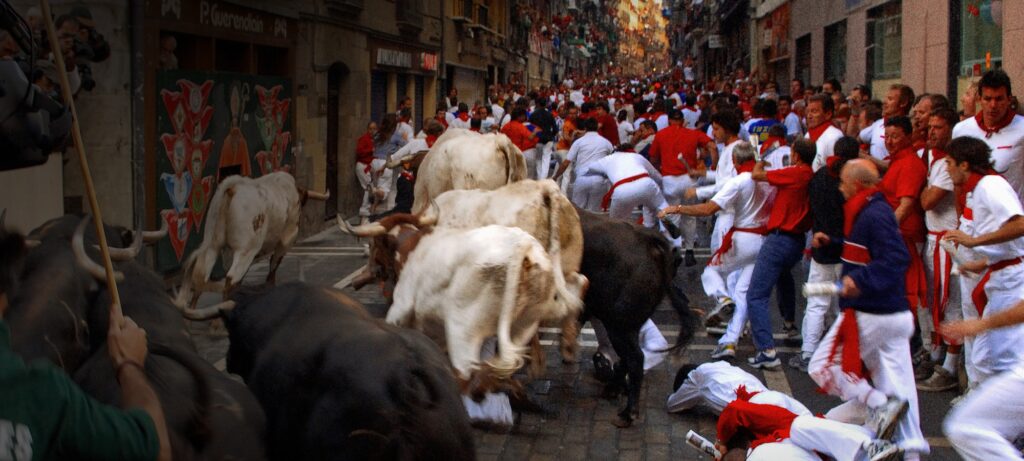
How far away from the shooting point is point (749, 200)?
29.6ft

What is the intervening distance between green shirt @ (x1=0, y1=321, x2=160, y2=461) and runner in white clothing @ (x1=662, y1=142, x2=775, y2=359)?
20.7 feet

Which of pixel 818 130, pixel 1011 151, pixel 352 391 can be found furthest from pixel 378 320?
pixel 818 130

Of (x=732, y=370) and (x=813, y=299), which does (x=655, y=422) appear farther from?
(x=813, y=299)

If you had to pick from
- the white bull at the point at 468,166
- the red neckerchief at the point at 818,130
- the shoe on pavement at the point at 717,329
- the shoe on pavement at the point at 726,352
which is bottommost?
the shoe on pavement at the point at 726,352

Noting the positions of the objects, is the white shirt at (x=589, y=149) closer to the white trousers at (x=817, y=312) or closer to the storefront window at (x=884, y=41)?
the white trousers at (x=817, y=312)

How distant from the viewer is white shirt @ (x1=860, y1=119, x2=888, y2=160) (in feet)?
35.7

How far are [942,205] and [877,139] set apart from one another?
3.13m

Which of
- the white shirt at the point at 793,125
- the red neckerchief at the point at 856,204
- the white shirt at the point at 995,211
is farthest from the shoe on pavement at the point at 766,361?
the white shirt at the point at 793,125

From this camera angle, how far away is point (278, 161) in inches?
584

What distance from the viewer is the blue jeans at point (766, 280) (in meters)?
8.66

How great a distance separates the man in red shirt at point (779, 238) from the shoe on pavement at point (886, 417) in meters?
2.50

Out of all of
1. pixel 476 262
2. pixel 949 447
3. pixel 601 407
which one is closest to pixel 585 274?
pixel 601 407

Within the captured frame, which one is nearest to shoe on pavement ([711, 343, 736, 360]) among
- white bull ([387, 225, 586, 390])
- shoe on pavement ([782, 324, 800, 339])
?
shoe on pavement ([782, 324, 800, 339])

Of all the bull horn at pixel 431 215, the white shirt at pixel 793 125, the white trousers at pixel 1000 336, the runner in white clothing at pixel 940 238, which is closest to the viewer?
the white trousers at pixel 1000 336
